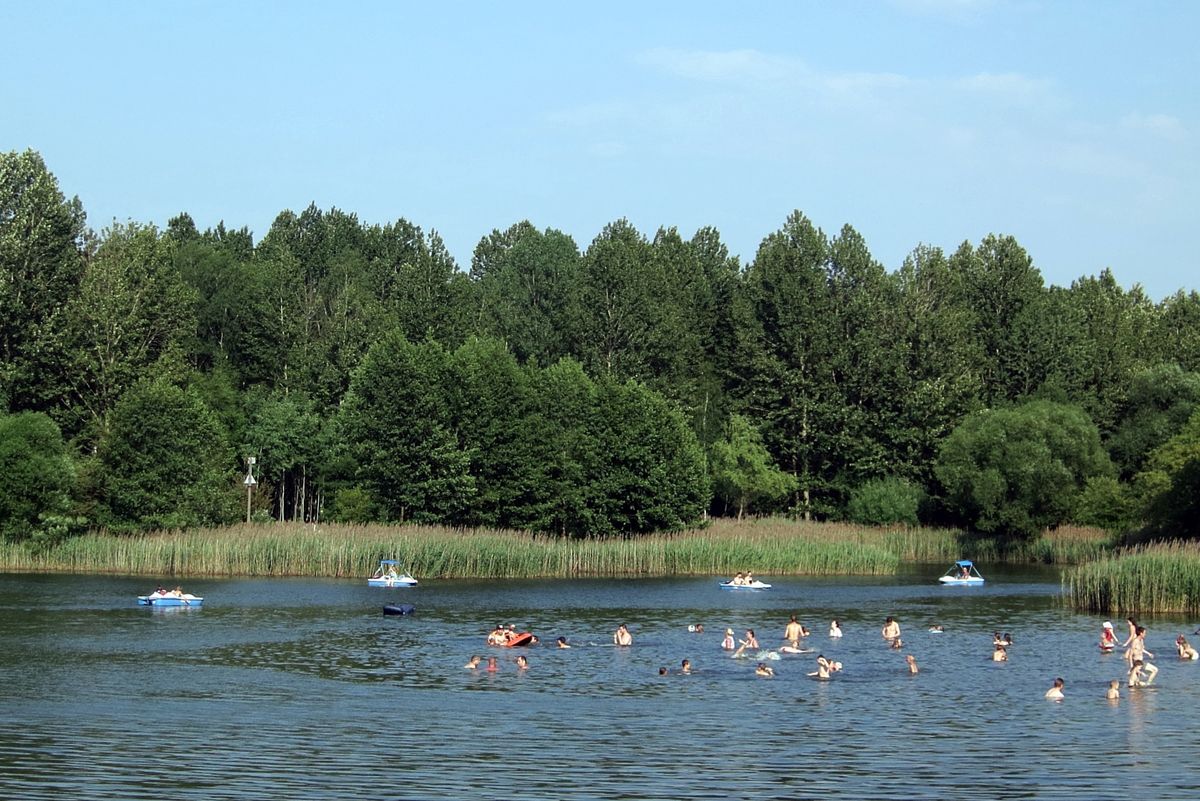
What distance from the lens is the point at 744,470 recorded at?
123 meters

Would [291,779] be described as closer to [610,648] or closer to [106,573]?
[610,648]

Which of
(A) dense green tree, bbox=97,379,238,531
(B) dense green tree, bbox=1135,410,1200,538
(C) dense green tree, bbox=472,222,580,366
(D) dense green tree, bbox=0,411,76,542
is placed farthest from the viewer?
(C) dense green tree, bbox=472,222,580,366

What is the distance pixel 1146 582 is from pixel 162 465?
→ 57733 mm

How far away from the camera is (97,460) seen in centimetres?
9538

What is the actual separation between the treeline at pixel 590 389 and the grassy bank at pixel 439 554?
4.84m

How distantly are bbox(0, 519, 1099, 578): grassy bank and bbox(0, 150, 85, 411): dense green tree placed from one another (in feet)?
84.1

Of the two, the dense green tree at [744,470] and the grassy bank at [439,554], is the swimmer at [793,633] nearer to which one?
the grassy bank at [439,554]

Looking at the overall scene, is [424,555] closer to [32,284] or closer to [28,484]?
[28,484]

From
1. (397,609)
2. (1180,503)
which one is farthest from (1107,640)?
(1180,503)

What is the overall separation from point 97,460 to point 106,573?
538 inches

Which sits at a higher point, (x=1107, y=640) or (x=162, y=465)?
(x=162, y=465)

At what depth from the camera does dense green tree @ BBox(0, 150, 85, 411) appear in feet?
359

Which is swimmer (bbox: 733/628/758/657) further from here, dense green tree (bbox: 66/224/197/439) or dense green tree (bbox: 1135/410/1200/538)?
dense green tree (bbox: 66/224/197/439)

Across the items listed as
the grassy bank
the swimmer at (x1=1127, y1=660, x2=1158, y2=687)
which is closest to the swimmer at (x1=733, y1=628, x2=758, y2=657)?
the swimmer at (x1=1127, y1=660, x2=1158, y2=687)
